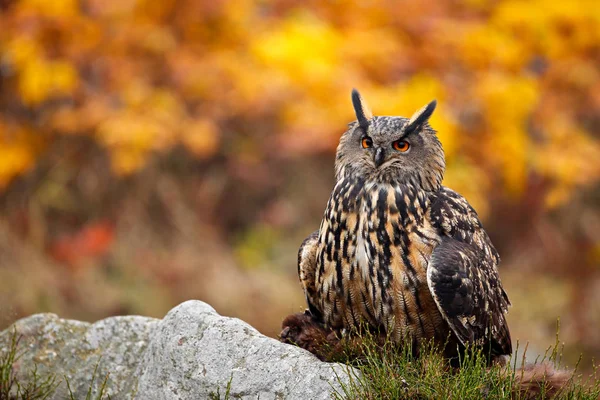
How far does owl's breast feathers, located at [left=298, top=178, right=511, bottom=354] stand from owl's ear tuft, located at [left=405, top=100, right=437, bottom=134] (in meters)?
0.27

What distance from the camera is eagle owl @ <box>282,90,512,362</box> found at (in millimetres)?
3137

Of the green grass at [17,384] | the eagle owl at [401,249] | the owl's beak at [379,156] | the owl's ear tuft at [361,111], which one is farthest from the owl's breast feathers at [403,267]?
the green grass at [17,384]

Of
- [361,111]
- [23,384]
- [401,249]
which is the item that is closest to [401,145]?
[361,111]

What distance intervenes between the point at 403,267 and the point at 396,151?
20.7 inches

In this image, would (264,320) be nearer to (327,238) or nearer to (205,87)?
(205,87)

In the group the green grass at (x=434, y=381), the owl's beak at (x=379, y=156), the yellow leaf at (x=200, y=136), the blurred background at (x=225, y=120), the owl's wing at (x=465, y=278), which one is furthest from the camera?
the yellow leaf at (x=200, y=136)

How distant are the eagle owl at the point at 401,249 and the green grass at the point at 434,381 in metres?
0.14

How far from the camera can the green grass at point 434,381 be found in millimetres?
2932

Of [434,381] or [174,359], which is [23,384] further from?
[434,381]

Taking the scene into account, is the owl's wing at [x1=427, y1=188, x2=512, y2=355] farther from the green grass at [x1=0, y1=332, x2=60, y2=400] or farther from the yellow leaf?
the yellow leaf

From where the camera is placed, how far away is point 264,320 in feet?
25.0

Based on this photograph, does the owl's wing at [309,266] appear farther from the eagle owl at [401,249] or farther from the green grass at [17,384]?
the green grass at [17,384]

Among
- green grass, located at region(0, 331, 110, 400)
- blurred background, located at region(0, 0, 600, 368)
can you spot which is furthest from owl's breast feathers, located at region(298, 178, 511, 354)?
blurred background, located at region(0, 0, 600, 368)

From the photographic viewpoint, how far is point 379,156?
321cm
